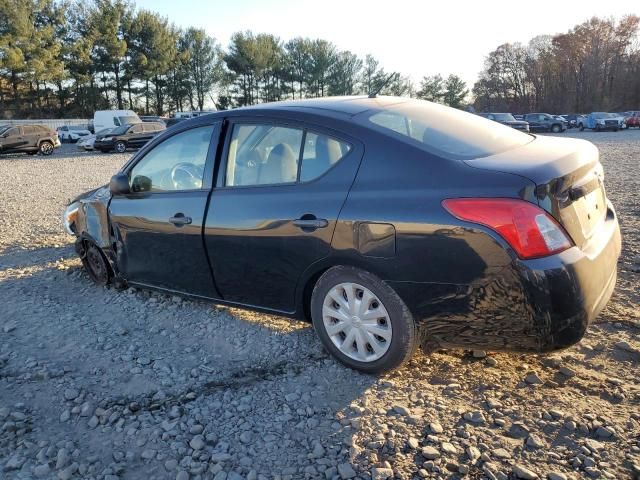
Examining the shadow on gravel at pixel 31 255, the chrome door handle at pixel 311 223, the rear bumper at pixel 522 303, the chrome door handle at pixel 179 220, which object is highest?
the chrome door handle at pixel 311 223

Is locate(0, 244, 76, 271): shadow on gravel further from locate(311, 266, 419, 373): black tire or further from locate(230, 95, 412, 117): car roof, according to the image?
locate(311, 266, 419, 373): black tire

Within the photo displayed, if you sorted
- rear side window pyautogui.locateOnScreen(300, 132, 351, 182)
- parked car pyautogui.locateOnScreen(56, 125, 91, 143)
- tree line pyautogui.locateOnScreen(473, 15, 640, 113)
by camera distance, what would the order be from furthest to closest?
tree line pyautogui.locateOnScreen(473, 15, 640, 113)
parked car pyautogui.locateOnScreen(56, 125, 91, 143)
rear side window pyautogui.locateOnScreen(300, 132, 351, 182)

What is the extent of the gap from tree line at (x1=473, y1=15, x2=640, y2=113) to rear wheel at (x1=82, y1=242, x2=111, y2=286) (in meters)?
71.8

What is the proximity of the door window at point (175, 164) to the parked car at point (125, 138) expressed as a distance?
23.1 meters

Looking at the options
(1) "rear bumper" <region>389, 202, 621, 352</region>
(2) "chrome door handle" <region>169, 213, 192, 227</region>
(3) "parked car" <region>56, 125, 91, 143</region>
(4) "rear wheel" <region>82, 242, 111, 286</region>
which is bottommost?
(4) "rear wheel" <region>82, 242, 111, 286</region>

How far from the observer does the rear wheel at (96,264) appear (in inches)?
182

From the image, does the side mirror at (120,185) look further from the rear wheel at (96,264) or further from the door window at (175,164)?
the rear wheel at (96,264)

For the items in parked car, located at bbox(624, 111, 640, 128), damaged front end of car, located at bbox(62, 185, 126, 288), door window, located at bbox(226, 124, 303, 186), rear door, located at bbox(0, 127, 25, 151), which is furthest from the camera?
parked car, located at bbox(624, 111, 640, 128)

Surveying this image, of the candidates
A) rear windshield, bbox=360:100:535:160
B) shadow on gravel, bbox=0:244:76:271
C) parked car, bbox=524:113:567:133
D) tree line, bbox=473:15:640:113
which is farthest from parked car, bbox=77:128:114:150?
tree line, bbox=473:15:640:113

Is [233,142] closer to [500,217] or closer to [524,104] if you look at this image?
[500,217]

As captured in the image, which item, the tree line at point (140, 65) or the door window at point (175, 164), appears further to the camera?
the tree line at point (140, 65)

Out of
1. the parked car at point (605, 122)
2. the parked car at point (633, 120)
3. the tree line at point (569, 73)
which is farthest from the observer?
the tree line at point (569, 73)

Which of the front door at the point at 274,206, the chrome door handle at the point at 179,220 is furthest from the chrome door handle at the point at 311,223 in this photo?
the chrome door handle at the point at 179,220

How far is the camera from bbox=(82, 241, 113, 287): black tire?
4.62 m
